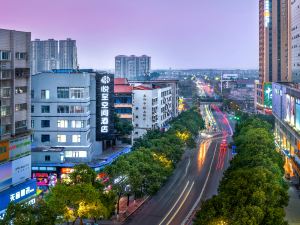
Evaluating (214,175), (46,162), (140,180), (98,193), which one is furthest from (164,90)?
(98,193)

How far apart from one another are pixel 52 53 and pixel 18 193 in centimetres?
10409

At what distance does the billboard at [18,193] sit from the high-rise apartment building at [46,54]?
9844 cm

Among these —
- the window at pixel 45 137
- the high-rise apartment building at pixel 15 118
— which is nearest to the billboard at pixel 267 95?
the window at pixel 45 137

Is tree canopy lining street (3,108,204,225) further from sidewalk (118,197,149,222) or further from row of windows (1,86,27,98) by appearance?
row of windows (1,86,27,98)

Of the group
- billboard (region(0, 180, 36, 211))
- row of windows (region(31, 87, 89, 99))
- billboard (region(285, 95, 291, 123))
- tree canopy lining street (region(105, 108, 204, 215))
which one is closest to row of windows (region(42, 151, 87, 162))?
row of windows (region(31, 87, 89, 99))

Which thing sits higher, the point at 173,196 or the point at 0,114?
the point at 0,114

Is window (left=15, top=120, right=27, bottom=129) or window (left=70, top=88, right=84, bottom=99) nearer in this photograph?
window (left=15, top=120, right=27, bottom=129)

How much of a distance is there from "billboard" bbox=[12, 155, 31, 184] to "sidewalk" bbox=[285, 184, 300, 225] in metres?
23.4

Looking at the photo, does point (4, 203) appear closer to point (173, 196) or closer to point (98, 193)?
point (98, 193)

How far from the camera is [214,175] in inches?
2288

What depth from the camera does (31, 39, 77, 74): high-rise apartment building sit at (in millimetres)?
133375

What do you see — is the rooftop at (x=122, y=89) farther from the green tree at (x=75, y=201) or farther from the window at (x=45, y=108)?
the green tree at (x=75, y=201)

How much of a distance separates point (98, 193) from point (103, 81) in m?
25.0

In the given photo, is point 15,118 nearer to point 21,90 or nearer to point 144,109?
point 21,90
